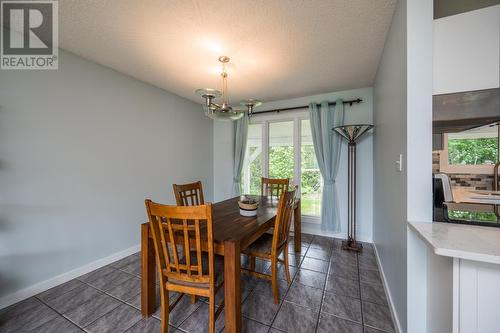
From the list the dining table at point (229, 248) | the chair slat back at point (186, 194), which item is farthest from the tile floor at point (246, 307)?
the chair slat back at point (186, 194)

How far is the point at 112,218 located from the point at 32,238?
2.29ft

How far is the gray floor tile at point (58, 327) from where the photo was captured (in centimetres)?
142

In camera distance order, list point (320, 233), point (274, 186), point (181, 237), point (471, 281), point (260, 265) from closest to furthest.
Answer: point (471, 281)
point (181, 237)
point (260, 265)
point (274, 186)
point (320, 233)

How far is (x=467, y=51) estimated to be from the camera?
1114mm

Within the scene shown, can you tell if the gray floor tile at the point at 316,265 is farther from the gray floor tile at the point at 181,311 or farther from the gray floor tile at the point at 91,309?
the gray floor tile at the point at 91,309

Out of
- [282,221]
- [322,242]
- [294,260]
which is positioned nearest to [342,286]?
A: [294,260]

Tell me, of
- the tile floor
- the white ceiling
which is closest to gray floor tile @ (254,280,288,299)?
the tile floor

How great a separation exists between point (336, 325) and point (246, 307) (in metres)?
0.72

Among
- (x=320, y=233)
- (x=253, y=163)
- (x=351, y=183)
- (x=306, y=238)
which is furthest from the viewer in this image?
(x=253, y=163)

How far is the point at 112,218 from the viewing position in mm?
2445

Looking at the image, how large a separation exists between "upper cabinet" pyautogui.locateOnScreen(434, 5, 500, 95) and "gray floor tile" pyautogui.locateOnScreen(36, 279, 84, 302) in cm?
343

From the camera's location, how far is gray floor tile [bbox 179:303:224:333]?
1.44 meters

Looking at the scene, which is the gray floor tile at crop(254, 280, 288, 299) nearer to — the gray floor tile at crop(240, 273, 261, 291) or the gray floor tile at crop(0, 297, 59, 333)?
the gray floor tile at crop(240, 273, 261, 291)

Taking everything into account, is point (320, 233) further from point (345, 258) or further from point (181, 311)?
point (181, 311)
